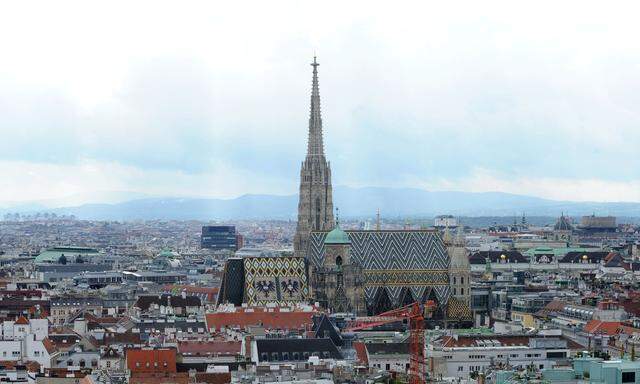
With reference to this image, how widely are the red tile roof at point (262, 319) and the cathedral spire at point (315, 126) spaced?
1337 inches

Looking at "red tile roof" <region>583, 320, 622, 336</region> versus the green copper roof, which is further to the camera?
the green copper roof

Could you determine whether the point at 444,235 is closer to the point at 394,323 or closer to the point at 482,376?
the point at 394,323

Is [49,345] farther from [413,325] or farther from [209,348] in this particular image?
[413,325]

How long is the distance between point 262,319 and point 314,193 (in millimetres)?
33555

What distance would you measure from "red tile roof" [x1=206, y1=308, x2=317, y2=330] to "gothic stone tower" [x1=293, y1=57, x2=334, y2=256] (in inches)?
1147

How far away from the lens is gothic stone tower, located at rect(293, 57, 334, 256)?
160625 mm

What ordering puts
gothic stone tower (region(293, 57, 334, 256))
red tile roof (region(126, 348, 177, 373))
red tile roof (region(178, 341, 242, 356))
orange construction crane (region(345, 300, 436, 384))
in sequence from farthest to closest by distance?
1. gothic stone tower (region(293, 57, 334, 256))
2. red tile roof (region(178, 341, 242, 356))
3. orange construction crane (region(345, 300, 436, 384))
4. red tile roof (region(126, 348, 177, 373))

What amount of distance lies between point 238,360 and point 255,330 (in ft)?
63.0

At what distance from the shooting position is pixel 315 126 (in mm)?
163625

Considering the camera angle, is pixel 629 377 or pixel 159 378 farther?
pixel 159 378

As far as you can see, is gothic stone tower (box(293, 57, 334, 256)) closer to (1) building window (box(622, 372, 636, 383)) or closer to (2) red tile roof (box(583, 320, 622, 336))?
(2) red tile roof (box(583, 320, 622, 336))

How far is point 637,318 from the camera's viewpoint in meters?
135

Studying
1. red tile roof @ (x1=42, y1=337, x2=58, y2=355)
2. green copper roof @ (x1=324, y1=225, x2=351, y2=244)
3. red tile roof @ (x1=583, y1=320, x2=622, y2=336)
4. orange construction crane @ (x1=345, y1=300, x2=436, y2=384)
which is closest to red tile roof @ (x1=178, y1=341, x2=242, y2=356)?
red tile roof @ (x1=42, y1=337, x2=58, y2=355)

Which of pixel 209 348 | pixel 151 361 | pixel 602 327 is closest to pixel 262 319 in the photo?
pixel 209 348
